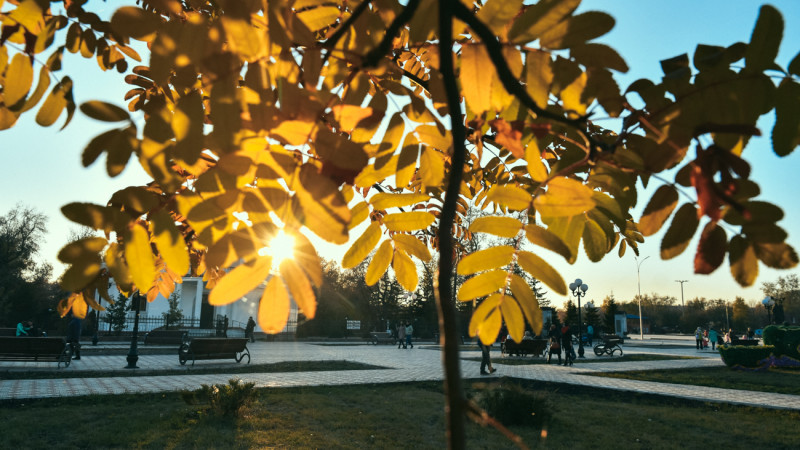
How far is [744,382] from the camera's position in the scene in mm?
14242

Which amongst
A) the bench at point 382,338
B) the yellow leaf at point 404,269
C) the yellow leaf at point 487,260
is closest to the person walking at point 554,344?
the bench at point 382,338

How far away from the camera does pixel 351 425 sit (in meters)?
7.78

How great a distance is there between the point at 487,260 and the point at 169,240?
37.3 inches

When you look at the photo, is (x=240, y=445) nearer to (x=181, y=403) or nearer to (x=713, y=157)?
(x=181, y=403)

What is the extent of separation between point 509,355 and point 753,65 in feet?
83.7

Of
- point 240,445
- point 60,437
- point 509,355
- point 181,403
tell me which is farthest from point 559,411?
point 509,355

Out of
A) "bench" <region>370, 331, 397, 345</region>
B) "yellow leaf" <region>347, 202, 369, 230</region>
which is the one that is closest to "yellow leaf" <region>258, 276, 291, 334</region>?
"yellow leaf" <region>347, 202, 369, 230</region>

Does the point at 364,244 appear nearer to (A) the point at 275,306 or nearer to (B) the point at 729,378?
(A) the point at 275,306

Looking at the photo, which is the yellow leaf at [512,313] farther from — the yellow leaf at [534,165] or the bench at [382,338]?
the bench at [382,338]

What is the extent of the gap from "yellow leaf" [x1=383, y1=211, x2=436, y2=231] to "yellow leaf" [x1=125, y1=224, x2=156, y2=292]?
816mm

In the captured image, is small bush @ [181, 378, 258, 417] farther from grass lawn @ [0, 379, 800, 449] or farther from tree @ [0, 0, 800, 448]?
tree @ [0, 0, 800, 448]

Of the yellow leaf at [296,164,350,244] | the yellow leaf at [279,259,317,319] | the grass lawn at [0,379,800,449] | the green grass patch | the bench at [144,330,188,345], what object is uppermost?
the yellow leaf at [296,164,350,244]

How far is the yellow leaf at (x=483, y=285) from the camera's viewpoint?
1567mm

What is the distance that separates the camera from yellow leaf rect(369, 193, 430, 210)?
171 cm
